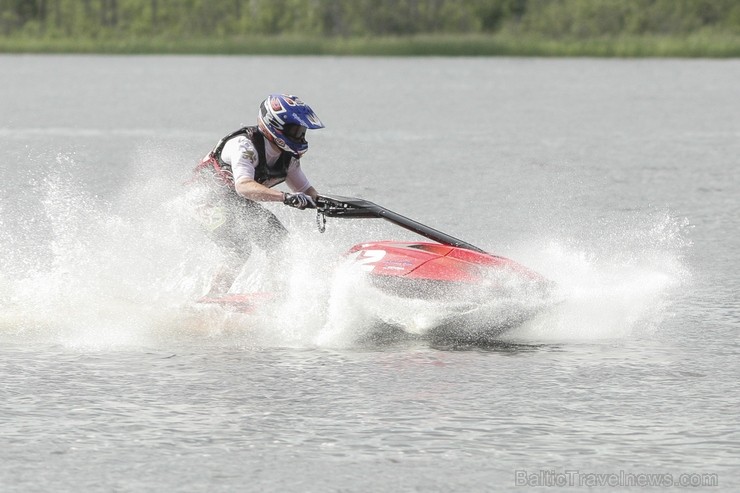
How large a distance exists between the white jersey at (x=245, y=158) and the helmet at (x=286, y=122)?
0.45ft

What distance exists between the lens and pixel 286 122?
9.34 meters

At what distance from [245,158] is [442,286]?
1496 mm

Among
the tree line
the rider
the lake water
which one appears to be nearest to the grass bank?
the tree line

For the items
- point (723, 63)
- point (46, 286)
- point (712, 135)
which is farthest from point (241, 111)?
point (723, 63)

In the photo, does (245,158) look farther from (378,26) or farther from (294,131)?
(378,26)

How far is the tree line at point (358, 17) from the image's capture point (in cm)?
9144

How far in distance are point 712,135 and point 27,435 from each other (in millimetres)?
23273

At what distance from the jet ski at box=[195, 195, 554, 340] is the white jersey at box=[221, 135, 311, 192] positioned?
54cm

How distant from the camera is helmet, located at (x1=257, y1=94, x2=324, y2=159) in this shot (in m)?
9.32

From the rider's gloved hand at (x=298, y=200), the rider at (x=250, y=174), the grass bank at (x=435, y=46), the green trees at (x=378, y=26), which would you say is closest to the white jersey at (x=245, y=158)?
the rider at (x=250, y=174)

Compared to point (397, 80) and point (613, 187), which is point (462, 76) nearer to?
point (397, 80)

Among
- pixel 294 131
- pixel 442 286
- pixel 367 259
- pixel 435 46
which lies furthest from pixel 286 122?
pixel 435 46

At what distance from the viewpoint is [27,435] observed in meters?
6.87

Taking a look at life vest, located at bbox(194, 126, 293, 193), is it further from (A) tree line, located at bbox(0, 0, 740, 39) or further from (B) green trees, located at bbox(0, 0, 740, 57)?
(A) tree line, located at bbox(0, 0, 740, 39)
